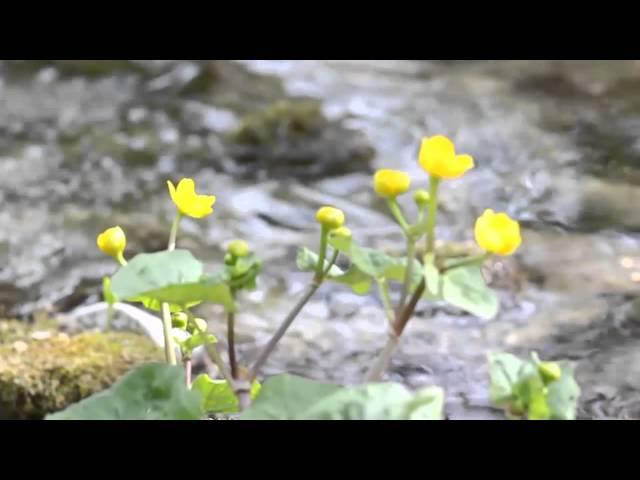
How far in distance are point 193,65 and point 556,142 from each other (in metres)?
1.43

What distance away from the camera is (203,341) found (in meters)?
0.65

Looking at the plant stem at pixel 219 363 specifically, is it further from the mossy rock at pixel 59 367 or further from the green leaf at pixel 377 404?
the mossy rock at pixel 59 367

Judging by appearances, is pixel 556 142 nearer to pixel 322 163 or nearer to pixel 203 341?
pixel 322 163

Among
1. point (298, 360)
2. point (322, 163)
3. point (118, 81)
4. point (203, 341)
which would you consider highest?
point (118, 81)

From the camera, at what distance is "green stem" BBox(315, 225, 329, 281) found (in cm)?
62

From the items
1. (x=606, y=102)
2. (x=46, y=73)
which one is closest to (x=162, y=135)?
(x=46, y=73)

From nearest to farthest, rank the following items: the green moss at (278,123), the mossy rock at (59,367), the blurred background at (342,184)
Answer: the mossy rock at (59,367)
the blurred background at (342,184)
the green moss at (278,123)

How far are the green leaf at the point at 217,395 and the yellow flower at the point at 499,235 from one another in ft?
0.66

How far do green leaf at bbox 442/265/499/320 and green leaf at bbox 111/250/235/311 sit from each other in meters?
0.13

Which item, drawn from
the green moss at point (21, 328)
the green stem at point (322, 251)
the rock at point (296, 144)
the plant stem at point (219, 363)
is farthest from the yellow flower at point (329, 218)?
the rock at point (296, 144)

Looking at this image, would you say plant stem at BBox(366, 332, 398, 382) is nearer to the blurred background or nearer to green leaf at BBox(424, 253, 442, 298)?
green leaf at BBox(424, 253, 442, 298)

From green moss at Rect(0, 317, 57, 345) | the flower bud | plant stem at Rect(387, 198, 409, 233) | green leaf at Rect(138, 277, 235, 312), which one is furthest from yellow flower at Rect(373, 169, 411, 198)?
green moss at Rect(0, 317, 57, 345)

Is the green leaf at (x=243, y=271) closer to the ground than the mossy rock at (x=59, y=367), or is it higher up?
higher up

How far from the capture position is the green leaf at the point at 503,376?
0.58m
